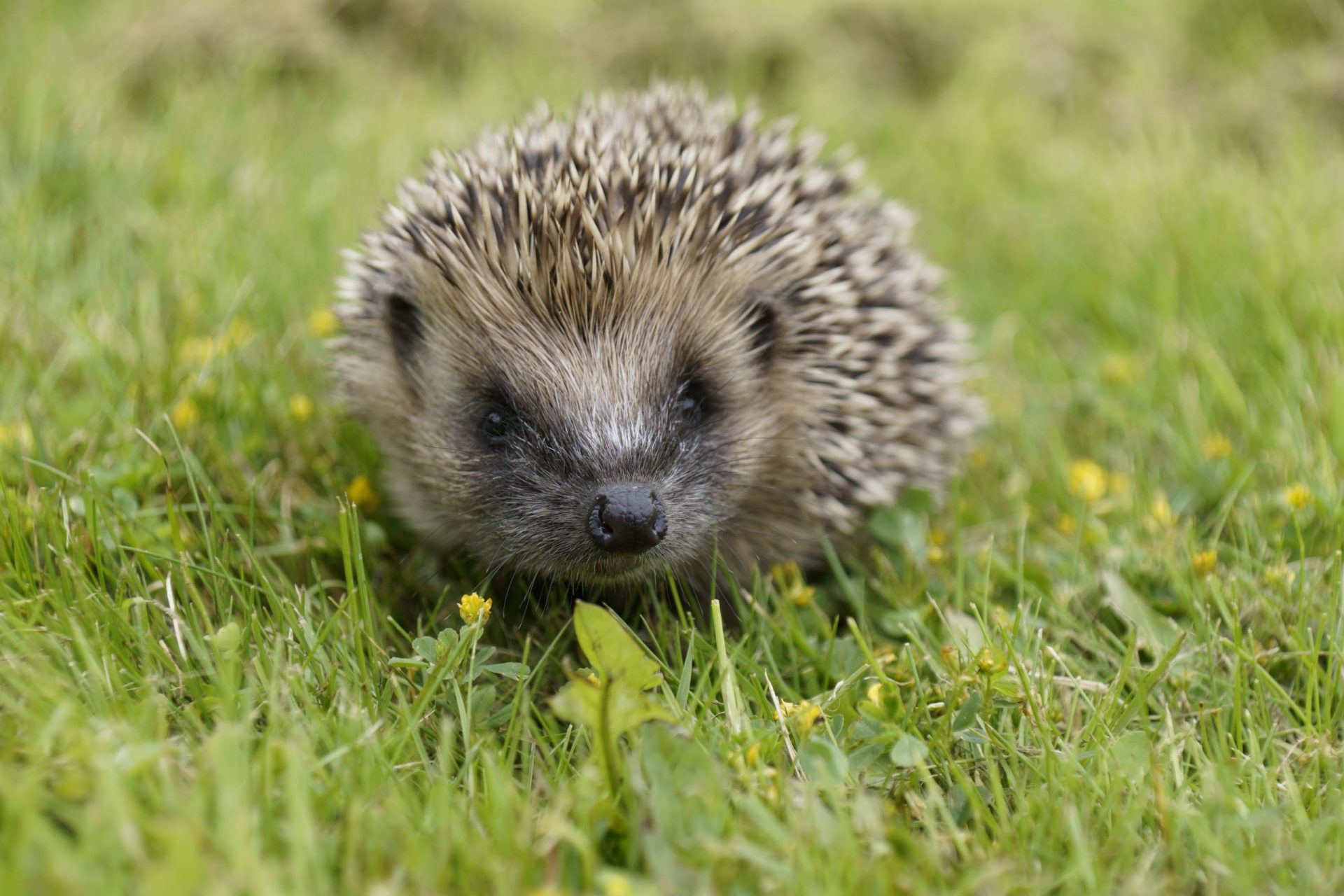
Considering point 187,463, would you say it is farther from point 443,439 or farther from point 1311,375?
point 1311,375

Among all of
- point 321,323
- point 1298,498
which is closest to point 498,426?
point 321,323

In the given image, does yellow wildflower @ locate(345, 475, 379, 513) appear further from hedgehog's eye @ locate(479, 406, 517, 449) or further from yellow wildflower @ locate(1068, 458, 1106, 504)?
yellow wildflower @ locate(1068, 458, 1106, 504)

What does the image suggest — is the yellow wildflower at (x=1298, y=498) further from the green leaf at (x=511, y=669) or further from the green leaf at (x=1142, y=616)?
the green leaf at (x=511, y=669)

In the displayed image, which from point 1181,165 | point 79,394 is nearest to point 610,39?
point 1181,165

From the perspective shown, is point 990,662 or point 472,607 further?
point 472,607

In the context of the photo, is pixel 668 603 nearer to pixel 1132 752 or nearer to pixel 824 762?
pixel 824 762

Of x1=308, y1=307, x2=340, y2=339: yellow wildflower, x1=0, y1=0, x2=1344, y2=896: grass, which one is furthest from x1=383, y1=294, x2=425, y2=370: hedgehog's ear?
x1=308, y1=307, x2=340, y2=339: yellow wildflower

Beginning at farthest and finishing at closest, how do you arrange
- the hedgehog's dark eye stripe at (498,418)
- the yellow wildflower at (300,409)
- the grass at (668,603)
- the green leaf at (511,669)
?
the yellow wildflower at (300,409), the hedgehog's dark eye stripe at (498,418), the green leaf at (511,669), the grass at (668,603)

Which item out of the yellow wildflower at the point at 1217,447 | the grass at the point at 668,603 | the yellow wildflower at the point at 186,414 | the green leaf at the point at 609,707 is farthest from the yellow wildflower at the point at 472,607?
the yellow wildflower at the point at 1217,447
